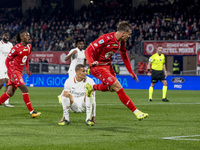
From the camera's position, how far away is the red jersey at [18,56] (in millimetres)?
10520

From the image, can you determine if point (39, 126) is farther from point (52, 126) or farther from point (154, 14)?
point (154, 14)

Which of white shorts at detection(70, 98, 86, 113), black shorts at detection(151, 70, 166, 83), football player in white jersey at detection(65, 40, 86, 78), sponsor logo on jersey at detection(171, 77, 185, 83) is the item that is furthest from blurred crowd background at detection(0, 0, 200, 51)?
white shorts at detection(70, 98, 86, 113)

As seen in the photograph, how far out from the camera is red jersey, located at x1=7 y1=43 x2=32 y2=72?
414 inches

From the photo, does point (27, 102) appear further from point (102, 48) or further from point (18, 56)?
point (102, 48)

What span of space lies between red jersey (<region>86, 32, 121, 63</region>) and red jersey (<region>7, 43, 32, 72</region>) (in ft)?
8.21

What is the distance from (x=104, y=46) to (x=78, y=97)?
2193 millimetres

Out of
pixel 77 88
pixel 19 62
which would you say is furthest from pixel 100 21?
pixel 77 88

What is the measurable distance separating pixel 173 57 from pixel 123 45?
85.0 ft

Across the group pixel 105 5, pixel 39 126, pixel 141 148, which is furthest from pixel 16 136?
pixel 105 5

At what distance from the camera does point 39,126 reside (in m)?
8.66

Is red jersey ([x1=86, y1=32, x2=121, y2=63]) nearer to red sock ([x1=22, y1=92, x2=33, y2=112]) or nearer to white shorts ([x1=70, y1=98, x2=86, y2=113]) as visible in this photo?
white shorts ([x1=70, y1=98, x2=86, y2=113])

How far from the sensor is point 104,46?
8.57 m

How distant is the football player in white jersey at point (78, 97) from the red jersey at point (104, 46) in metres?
0.80

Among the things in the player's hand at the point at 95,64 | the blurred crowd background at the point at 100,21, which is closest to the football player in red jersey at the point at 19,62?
the player's hand at the point at 95,64
